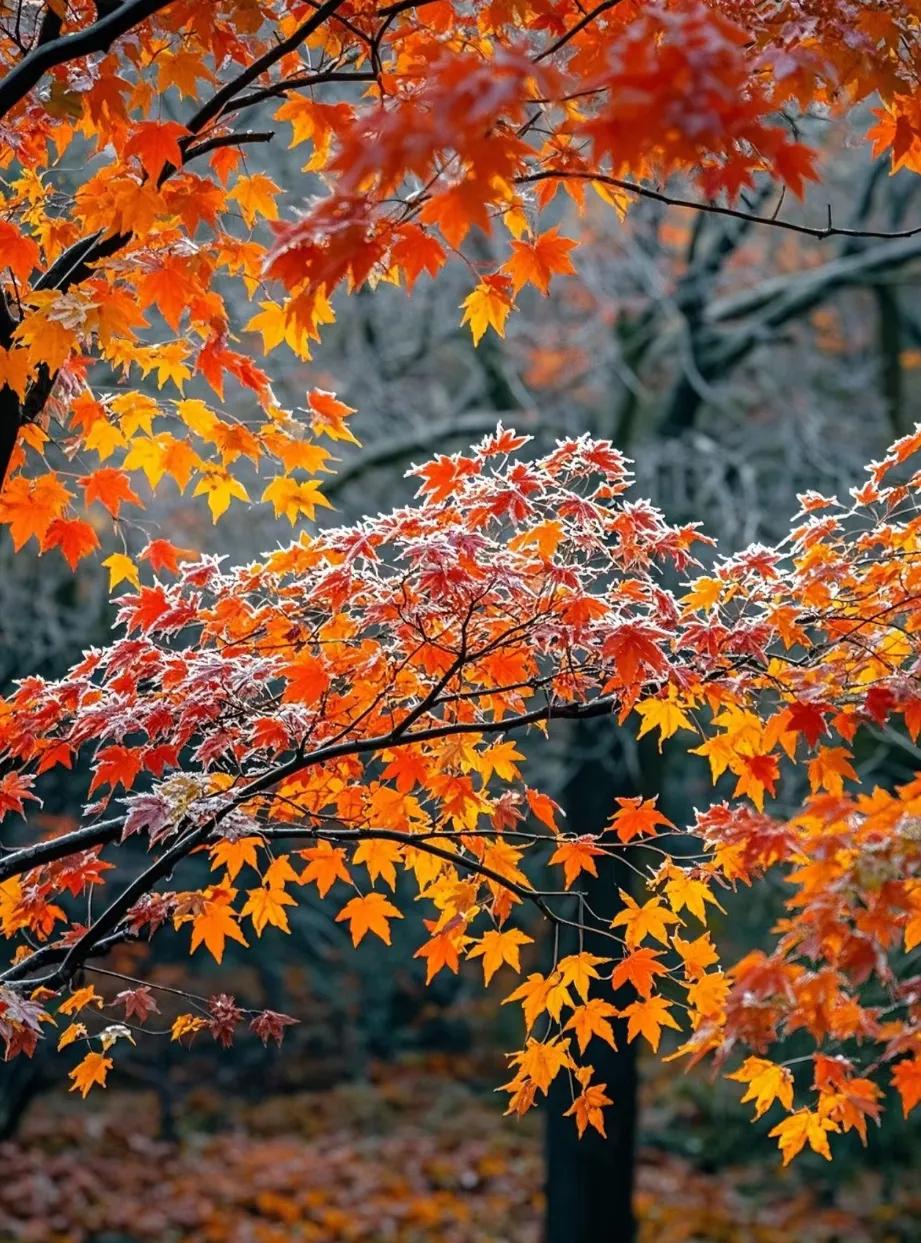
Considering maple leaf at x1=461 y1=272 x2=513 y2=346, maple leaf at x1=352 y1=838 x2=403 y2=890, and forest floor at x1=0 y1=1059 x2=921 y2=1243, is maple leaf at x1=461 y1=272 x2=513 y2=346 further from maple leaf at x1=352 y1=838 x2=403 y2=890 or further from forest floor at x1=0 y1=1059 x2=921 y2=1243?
forest floor at x1=0 y1=1059 x2=921 y2=1243

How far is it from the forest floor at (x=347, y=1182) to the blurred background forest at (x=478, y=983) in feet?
0.07

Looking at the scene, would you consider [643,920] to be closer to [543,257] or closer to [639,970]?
[639,970]

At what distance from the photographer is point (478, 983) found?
12.2 meters

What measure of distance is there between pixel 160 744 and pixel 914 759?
5830 mm

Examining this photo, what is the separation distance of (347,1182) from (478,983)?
9.25 ft

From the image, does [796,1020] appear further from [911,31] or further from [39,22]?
[39,22]

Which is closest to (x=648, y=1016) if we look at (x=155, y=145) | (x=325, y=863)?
(x=325, y=863)

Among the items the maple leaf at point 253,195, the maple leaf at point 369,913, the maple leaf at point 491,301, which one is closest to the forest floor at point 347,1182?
the maple leaf at point 369,913

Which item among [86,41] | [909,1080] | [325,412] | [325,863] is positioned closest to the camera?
[909,1080]

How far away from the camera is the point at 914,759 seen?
7.64m

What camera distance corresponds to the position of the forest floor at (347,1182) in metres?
8.90

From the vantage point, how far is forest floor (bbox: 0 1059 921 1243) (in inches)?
350

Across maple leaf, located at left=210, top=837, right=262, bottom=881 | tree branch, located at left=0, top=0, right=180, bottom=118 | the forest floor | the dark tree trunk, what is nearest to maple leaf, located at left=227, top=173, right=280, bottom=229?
tree branch, located at left=0, top=0, right=180, bottom=118

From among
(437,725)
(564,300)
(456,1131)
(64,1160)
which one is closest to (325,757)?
(437,725)
